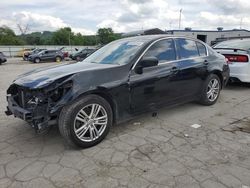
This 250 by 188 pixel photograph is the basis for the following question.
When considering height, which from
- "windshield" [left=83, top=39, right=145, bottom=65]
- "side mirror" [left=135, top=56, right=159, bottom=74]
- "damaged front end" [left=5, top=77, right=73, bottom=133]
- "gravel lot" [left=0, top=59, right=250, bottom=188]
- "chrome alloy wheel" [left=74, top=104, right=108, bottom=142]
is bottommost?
"gravel lot" [left=0, top=59, right=250, bottom=188]

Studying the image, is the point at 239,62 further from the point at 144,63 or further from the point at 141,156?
the point at 141,156

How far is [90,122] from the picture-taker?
346 cm

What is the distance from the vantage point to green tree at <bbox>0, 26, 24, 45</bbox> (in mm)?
64500

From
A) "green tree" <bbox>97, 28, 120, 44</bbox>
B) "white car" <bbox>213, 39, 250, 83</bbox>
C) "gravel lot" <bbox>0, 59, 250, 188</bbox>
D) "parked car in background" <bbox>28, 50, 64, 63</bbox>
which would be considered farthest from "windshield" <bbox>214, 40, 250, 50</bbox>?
"green tree" <bbox>97, 28, 120, 44</bbox>

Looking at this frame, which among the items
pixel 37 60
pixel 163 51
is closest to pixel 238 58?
pixel 163 51

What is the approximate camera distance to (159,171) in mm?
2863

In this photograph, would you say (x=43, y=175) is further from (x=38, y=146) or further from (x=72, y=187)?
(x=38, y=146)

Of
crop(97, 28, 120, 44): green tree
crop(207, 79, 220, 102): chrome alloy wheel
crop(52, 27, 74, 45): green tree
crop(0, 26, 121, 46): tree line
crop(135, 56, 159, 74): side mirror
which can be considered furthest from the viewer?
crop(97, 28, 120, 44): green tree

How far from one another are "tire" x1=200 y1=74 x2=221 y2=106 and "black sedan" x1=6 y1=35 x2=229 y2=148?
4cm

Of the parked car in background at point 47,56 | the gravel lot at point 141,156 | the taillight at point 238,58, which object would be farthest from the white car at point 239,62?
the parked car in background at point 47,56

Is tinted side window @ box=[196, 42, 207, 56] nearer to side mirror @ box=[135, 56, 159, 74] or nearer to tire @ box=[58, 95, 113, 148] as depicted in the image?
side mirror @ box=[135, 56, 159, 74]

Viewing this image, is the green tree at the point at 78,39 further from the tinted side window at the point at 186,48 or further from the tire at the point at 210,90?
the tinted side window at the point at 186,48

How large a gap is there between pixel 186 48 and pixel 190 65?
1.22 ft

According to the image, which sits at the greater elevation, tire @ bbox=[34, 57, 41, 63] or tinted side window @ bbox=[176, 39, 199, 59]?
tinted side window @ bbox=[176, 39, 199, 59]
